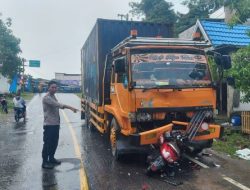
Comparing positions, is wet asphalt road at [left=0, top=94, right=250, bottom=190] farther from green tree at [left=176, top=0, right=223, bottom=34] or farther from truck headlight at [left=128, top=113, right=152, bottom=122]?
green tree at [left=176, top=0, right=223, bottom=34]

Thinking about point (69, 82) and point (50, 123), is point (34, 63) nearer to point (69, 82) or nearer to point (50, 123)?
point (69, 82)

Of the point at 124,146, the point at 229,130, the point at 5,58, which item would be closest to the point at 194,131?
the point at 124,146

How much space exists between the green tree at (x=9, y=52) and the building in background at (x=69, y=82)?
17323 mm

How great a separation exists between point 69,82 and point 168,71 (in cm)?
5759

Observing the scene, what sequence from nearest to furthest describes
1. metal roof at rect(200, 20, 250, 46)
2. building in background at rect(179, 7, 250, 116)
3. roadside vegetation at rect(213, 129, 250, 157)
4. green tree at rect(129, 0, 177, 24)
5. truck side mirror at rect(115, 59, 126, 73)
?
1. truck side mirror at rect(115, 59, 126, 73)
2. roadside vegetation at rect(213, 129, 250, 157)
3. building in background at rect(179, 7, 250, 116)
4. metal roof at rect(200, 20, 250, 46)
5. green tree at rect(129, 0, 177, 24)

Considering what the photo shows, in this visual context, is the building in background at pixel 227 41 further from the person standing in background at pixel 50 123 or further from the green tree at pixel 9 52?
the green tree at pixel 9 52

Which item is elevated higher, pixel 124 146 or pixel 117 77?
pixel 117 77

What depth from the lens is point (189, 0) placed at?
4572 cm

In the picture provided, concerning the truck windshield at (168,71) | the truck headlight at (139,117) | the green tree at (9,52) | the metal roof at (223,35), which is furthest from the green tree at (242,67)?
the green tree at (9,52)

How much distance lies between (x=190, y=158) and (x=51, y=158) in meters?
3.33

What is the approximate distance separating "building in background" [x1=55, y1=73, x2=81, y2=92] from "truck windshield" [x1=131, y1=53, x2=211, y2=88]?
171 ft

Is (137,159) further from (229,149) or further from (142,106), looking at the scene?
(229,149)

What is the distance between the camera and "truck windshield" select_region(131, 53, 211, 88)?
803cm

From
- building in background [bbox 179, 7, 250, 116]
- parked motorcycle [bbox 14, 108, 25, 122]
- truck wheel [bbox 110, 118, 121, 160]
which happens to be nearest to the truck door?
truck wheel [bbox 110, 118, 121, 160]
